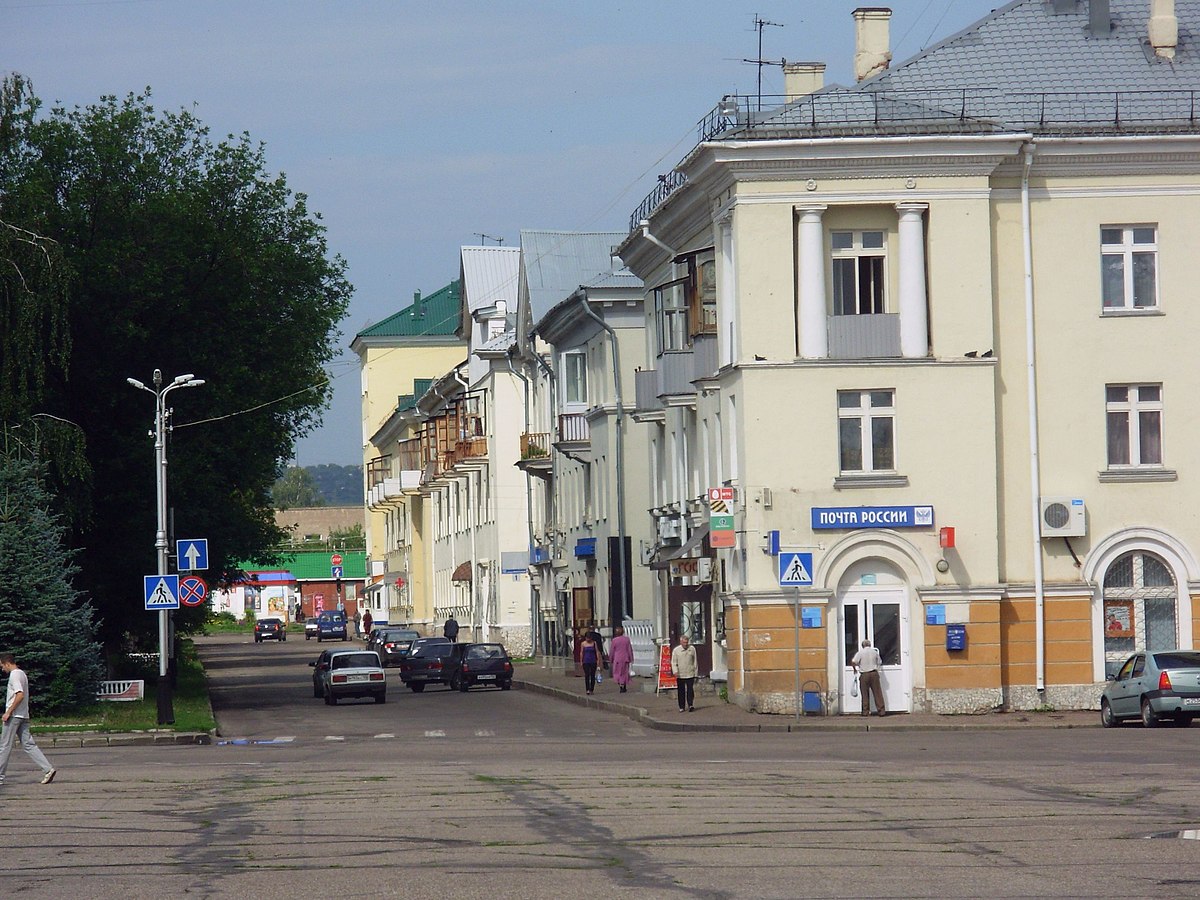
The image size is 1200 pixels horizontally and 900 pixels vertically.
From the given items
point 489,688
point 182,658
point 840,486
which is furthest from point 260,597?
point 840,486

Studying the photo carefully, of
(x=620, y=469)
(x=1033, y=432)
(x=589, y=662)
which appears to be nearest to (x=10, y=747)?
(x=1033, y=432)

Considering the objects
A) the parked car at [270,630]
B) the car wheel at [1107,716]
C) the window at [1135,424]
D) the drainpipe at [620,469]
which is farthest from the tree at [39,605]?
the parked car at [270,630]

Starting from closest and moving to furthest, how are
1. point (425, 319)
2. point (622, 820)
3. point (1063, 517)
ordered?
point (622, 820) → point (1063, 517) → point (425, 319)

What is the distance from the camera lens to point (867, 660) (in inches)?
1299

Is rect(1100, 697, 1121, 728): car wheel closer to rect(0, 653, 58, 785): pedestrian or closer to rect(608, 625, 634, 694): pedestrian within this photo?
rect(608, 625, 634, 694): pedestrian

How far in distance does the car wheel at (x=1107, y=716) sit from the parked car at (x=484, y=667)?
23388mm

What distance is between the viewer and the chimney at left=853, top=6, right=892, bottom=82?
134ft

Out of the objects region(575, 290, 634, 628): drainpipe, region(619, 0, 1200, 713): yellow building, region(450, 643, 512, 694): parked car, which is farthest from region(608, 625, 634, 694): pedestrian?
region(619, 0, 1200, 713): yellow building

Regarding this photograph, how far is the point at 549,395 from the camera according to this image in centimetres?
6438

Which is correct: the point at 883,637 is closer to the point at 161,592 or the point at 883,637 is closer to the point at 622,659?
the point at 622,659

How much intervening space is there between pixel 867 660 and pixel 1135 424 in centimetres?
737

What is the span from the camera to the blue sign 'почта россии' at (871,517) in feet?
112

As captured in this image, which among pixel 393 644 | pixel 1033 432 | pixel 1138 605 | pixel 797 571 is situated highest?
pixel 1033 432

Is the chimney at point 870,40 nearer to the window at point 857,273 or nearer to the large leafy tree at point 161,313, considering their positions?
the window at point 857,273
